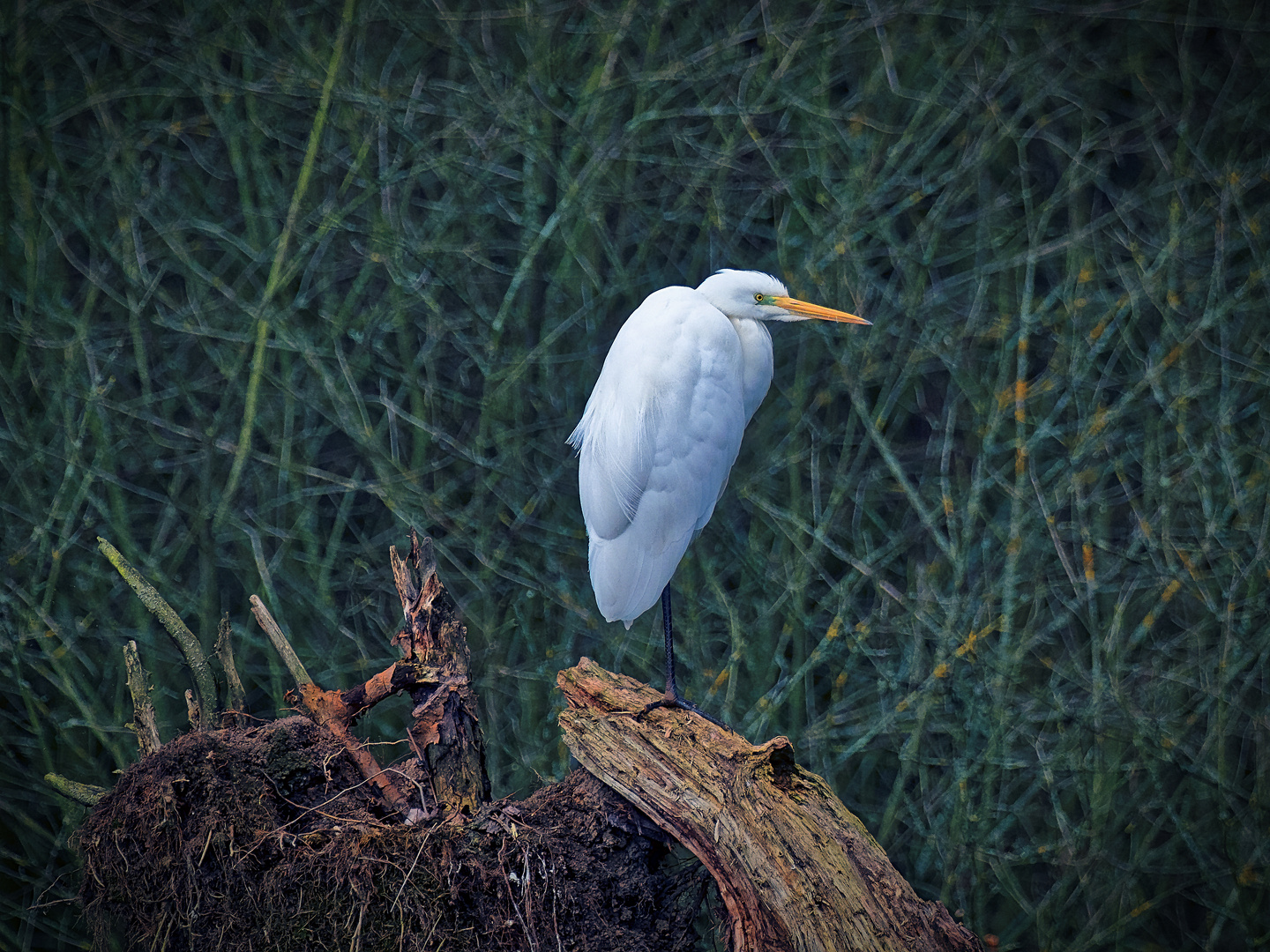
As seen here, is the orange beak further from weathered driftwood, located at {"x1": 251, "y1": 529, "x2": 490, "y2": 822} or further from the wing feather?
weathered driftwood, located at {"x1": 251, "y1": 529, "x2": 490, "y2": 822}

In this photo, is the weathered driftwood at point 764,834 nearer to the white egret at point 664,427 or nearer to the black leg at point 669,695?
the black leg at point 669,695

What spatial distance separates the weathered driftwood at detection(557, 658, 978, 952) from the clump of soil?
0.16 metres

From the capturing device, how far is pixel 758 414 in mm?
2789

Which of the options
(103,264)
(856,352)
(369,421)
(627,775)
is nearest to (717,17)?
(856,352)

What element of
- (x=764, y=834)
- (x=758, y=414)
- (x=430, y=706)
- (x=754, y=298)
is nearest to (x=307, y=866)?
(x=430, y=706)

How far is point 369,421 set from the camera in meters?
2.80

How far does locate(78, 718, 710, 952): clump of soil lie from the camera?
138cm

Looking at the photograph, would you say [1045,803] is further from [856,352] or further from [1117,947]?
[856,352]

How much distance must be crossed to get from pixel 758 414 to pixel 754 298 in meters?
0.85

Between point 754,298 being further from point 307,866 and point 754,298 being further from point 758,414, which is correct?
point 307,866

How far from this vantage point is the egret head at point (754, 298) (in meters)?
1.94

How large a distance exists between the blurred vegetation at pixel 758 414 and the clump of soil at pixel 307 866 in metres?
1.15

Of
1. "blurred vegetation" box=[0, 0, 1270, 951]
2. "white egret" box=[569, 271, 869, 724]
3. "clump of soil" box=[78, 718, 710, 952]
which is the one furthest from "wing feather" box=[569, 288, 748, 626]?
"blurred vegetation" box=[0, 0, 1270, 951]

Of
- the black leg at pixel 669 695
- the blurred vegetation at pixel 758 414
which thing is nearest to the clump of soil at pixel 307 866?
the black leg at pixel 669 695
